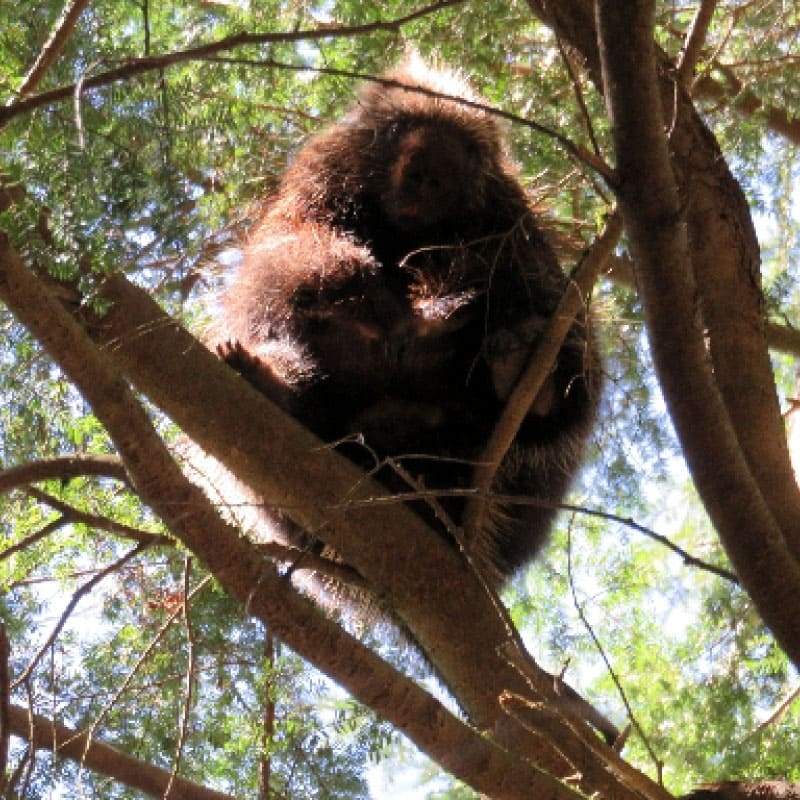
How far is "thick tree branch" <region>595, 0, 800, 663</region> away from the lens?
1412 millimetres

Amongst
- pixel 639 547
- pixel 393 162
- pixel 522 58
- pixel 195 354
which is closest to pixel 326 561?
pixel 195 354

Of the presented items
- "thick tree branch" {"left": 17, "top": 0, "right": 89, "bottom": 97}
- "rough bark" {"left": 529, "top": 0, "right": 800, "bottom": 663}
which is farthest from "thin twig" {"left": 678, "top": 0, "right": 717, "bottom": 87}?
"thick tree branch" {"left": 17, "top": 0, "right": 89, "bottom": 97}

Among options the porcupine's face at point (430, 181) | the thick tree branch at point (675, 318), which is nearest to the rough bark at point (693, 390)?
the thick tree branch at point (675, 318)

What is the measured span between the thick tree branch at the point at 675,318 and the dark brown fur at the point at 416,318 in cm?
66

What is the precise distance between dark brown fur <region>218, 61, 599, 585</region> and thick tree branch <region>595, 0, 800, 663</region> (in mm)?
661

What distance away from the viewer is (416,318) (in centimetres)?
236

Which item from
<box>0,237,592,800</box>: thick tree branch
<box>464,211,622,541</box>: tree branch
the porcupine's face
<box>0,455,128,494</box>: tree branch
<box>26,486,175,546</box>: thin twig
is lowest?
<box>0,237,592,800</box>: thick tree branch

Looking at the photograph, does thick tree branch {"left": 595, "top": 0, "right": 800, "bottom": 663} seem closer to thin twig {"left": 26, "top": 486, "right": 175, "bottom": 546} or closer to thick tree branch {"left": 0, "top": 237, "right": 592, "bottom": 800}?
thick tree branch {"left": 0, "top": 237, "right": 592, "bottom": 800}

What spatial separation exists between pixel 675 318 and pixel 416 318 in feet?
3.00

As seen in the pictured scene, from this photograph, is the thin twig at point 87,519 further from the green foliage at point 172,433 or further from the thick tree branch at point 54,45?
the thick tree branch at point 54,45

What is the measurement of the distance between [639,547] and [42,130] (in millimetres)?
3235

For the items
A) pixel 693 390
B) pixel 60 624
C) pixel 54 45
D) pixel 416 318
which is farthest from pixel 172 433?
pixel 693 390

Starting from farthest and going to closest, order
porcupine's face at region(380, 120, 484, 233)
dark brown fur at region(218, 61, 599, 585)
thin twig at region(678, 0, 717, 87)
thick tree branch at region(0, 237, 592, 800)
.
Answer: porcupine's face at region(380, 120, 484, 233)
dark brown fur at region(218, 61, 599, 585)
thin twig at region(678, 0, 717, 87)
thick tree branch at region(0, 237, 592, 800)

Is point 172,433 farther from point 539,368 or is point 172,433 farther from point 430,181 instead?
point 539,368
